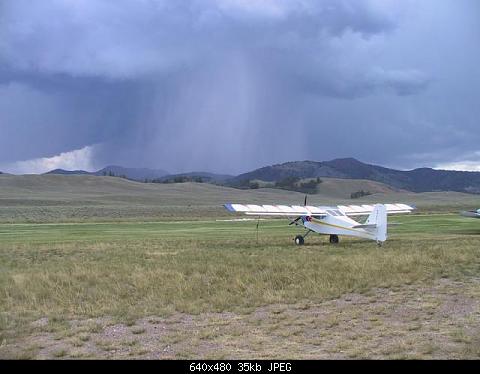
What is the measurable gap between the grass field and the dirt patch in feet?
0.07

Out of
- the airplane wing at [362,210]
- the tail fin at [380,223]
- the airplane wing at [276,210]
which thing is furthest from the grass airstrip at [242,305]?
the airplane wing at [362,210]

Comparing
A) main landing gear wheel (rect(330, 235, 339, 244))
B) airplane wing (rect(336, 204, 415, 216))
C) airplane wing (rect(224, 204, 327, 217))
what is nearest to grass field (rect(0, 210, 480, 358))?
airplane wing (rect(224, 204, 327, 217))

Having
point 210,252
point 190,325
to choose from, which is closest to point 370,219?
point 210,252

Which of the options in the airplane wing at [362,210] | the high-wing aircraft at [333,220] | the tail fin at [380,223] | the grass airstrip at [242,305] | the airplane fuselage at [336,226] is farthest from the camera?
the airplane wing at [362,210]

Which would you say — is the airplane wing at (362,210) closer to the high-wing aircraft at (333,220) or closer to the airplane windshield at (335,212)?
the high-wing aircraft at (333,220)

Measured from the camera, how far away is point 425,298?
43.3ft

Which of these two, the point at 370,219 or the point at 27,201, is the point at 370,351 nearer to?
the point at 370,219

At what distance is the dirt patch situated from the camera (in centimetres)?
902

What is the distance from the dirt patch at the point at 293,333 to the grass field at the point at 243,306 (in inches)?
0.9

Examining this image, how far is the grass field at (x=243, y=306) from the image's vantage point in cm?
945

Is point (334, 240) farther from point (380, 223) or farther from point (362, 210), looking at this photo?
point (362, 210)

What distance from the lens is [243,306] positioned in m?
13.1

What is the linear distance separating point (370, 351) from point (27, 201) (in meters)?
137

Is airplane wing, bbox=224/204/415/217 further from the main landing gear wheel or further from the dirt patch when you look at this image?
the dirt patch
